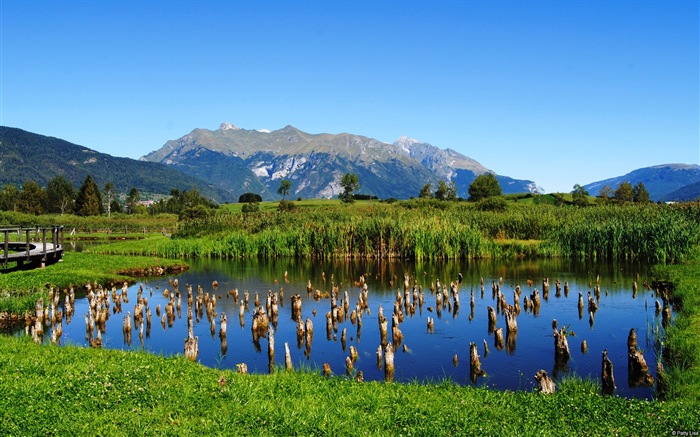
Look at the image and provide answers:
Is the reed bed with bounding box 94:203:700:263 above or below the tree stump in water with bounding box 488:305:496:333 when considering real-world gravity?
above

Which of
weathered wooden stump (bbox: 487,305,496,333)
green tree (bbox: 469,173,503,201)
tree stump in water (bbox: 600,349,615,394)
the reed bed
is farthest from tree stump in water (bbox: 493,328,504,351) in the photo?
green tree (bbox: 469,173,503,201)

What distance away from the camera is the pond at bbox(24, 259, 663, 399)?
78.4 ft

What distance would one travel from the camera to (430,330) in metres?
30.3

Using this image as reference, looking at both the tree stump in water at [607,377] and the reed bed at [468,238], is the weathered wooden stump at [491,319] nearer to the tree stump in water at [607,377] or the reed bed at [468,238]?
the tree stump in water at [607,377]

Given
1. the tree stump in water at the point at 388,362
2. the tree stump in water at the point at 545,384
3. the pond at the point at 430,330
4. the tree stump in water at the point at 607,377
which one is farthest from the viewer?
the pond at the point at 430,330

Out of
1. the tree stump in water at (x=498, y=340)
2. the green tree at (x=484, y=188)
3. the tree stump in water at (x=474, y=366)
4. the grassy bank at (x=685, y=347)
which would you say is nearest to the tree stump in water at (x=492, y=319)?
the tree stump in water at (x=498, y=340)

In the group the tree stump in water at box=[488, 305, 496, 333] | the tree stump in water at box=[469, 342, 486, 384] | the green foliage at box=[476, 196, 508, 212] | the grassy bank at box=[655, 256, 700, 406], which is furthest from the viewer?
the green foliage at box=[476, 196, 508, 212]

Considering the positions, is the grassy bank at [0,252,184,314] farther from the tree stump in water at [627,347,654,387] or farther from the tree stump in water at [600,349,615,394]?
the tree stump in water at [627,347,654,387]

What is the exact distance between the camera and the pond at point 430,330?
23891 millimetres

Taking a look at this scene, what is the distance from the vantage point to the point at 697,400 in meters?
17.0

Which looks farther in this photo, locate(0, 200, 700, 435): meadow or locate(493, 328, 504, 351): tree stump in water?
locate(493, 328, 504, 351): tree stump in water

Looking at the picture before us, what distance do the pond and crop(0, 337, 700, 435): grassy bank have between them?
466 cm

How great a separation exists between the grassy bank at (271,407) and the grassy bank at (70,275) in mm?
18006

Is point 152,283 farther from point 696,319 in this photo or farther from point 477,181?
point 477,181
